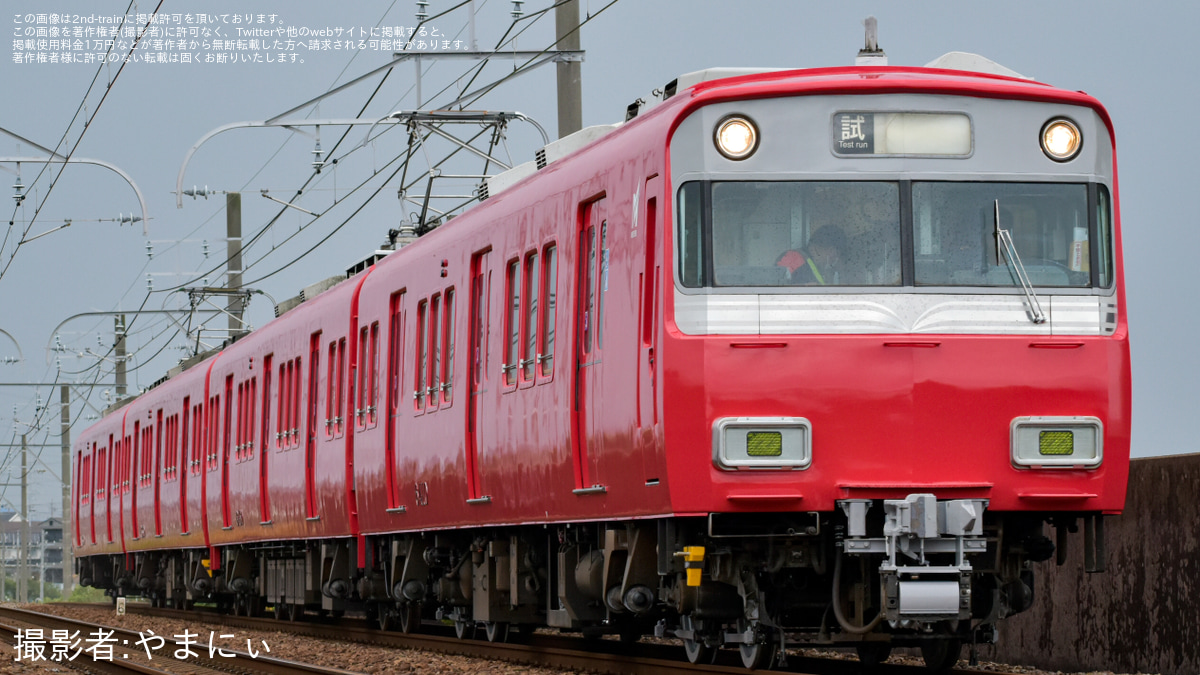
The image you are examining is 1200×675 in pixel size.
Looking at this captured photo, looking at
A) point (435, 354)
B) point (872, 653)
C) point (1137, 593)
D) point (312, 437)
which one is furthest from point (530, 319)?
point (312, 437)

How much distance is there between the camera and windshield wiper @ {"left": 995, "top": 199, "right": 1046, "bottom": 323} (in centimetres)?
941

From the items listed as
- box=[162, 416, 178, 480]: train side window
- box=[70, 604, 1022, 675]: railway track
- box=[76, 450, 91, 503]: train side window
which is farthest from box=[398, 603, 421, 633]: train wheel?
box=[76, 450, 91, 503]: train side window

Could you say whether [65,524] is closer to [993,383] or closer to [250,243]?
[250,243]

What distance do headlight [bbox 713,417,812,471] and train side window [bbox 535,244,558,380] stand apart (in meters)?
2.53

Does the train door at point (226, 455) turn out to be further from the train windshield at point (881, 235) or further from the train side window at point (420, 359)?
the train windshield at point (881, 235)

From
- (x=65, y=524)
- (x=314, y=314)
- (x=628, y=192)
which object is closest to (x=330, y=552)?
(x=314, y=314)

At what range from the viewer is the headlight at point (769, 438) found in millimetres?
9180

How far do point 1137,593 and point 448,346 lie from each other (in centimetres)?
533

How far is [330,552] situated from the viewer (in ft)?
62.1

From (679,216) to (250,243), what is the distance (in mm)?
22330

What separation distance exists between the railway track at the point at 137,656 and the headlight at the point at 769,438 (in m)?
3.83

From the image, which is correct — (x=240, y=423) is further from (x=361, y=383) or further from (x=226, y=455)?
(x=361, y=383)

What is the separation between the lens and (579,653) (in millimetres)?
13000

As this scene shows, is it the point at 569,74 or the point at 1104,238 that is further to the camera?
the point at 569,74
